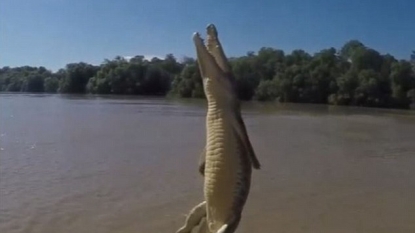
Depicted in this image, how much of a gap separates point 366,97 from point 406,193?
4459 centimetres

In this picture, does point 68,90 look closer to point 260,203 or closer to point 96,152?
point 96,152

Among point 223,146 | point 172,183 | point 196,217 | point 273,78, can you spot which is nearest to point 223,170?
point 223,146

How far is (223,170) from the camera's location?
235cm

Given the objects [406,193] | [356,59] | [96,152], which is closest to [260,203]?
[406,193]

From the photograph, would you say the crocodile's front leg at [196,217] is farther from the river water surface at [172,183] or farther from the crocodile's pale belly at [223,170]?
the river water surface at [172,183]

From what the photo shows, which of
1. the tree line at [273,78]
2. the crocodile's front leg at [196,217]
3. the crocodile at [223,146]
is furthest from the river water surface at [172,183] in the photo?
the tree line at [273,78]

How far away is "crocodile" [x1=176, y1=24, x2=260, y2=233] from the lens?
232 cm

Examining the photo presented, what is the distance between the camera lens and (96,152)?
14156 millimetres

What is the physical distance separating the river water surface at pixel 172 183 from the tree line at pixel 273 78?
29206 mm

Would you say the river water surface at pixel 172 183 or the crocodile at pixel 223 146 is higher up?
the crocodile at pixel 223 146

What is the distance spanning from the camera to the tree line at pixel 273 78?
176ft

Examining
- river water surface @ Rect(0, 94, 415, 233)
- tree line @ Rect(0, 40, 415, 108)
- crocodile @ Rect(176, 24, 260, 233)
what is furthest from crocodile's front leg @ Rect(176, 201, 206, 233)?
tree line @ Rect(0, 40, 415, 108)

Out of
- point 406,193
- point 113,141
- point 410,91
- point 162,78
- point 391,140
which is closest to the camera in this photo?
point 406,193

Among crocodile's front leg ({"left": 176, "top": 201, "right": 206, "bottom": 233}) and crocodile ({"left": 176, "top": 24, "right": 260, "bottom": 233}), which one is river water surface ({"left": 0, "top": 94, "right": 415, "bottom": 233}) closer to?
crocodile's front leg ({"left": 176, "top": 201, "right": 206, "bottom": 233})
